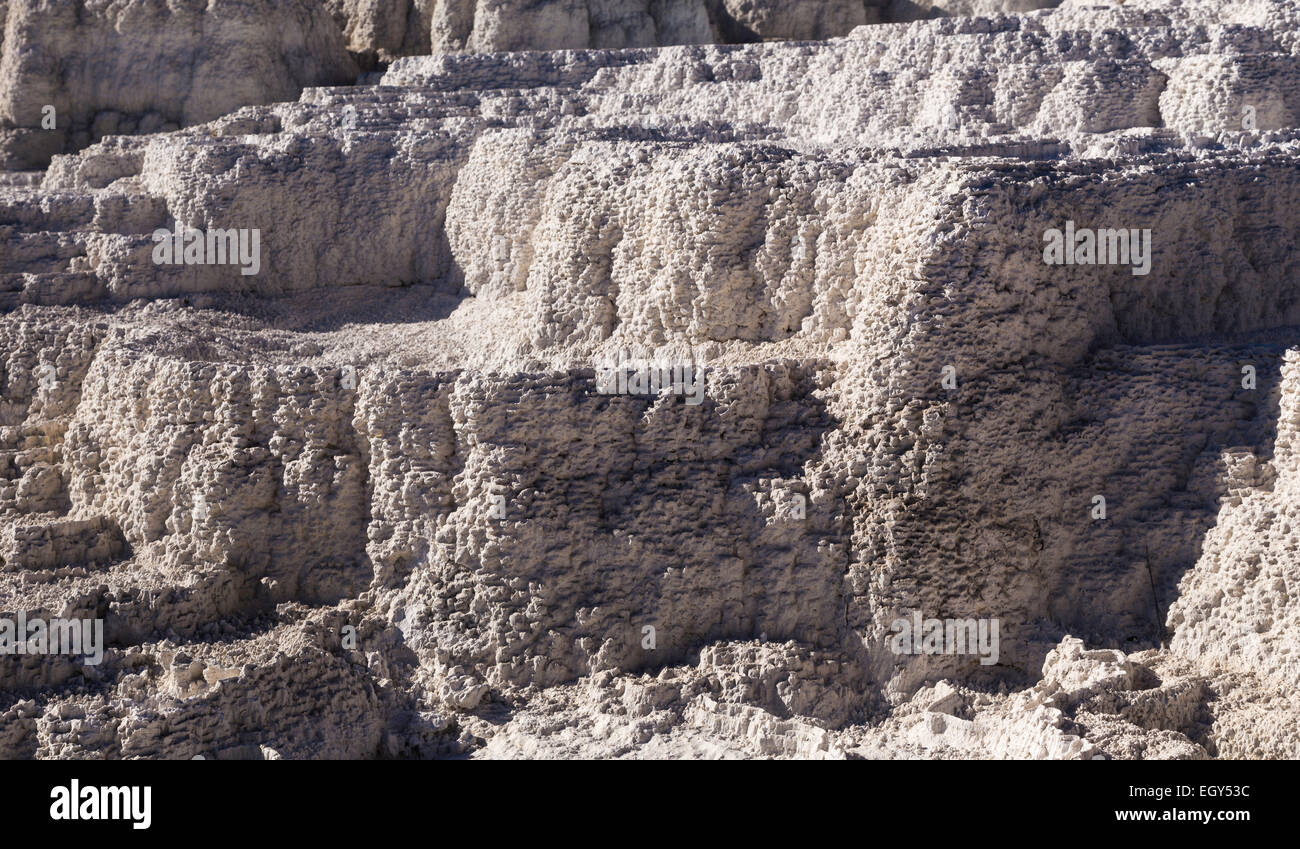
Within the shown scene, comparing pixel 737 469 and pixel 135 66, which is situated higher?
pixel 135 66

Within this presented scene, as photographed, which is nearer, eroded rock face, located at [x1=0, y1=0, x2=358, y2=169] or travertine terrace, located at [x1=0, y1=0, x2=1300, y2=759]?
travertine terrace, located at [x1=0, y1=0, x2=1300, y2=759]

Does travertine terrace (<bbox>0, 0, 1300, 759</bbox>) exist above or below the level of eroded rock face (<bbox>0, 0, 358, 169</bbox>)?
below

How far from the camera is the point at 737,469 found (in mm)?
22828

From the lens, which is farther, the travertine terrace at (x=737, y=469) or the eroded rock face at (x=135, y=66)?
the eroded rock face at (x=135, y=66)

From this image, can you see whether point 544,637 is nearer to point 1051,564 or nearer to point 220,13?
point 1051,564

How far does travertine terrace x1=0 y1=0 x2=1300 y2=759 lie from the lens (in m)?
21.0

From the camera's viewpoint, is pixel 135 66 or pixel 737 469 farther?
pixel 135 66

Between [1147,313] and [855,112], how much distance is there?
7.70 metres

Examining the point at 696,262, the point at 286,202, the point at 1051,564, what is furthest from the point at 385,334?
the point at 1051,564

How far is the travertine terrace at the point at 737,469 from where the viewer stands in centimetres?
2095

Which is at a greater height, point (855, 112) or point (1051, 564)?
point (855, 112)

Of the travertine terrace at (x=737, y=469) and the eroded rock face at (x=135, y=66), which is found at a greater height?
the eroded rock face at (x=135, y=66)

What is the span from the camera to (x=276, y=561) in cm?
2462
